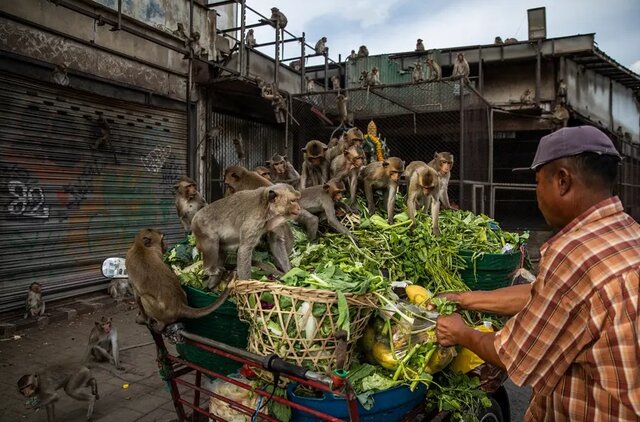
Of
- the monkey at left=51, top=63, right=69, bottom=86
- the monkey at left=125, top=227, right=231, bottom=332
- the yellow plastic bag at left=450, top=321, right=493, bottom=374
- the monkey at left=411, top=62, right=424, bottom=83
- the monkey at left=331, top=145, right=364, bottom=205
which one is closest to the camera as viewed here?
the yellow plastic bag at left=450, top=321, right=493, bottom=374

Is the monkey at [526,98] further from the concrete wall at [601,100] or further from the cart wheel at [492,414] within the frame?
the cart wheel at [492,414]

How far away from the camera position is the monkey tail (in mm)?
2646

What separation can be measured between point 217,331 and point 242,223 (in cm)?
81

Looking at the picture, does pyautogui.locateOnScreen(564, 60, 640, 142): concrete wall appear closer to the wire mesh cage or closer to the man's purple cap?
the wire mesh cage

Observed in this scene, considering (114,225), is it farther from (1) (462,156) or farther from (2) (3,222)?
(1) (462,156)

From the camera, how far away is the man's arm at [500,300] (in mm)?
2615

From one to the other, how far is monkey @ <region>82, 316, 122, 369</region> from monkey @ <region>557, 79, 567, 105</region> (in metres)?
15.3

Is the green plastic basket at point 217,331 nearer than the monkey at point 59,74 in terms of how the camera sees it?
Yes

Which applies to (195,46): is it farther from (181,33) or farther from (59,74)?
(59,74)

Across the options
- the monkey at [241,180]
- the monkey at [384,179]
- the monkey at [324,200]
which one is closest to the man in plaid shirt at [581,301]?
the monkey at [324,200]

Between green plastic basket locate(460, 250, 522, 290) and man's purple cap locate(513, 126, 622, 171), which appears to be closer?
man's purple cap locate(513, 126, 622, 171)

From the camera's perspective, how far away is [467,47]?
16.8m

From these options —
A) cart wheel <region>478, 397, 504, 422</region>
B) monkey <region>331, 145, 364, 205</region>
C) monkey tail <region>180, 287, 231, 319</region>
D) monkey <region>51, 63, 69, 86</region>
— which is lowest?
cart wheel <region>478, 397, 504, 422</region>

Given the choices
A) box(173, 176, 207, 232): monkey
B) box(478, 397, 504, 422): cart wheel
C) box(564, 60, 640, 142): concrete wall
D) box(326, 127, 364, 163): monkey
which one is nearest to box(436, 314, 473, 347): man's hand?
box(478, 397, 504, 422): cart wheel
